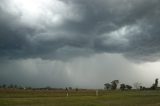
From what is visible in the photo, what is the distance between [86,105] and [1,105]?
11963mm

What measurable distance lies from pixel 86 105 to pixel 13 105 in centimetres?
1047

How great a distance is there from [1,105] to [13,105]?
1.89 metres

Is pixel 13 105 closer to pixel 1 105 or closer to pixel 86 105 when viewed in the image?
pixel 1 105

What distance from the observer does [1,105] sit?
4206 centimetres

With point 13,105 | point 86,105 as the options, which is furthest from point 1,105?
point 86,105

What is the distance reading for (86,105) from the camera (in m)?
43.6

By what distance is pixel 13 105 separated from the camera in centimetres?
4331
